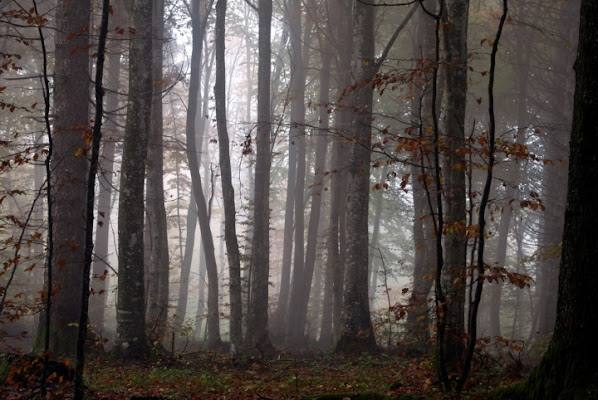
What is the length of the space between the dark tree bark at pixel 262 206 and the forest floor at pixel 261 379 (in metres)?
3.08

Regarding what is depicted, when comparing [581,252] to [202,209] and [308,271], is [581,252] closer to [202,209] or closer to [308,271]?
[202,209]

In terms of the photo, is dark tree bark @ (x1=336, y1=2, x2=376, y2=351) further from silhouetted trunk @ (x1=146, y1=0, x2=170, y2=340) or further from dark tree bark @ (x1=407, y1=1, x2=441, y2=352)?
silhouetted trunk @ (x1=146, y1=0, x2=170, y2=340)

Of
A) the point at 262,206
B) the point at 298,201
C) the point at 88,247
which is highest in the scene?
the point at 298,201

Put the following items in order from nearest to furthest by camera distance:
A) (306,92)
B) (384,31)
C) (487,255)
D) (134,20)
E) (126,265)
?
(126,265), (134,20), (384,31), (306,92), (487,255)

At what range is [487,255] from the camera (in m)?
29.8

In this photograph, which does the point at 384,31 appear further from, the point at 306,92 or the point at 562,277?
the point at 562,277

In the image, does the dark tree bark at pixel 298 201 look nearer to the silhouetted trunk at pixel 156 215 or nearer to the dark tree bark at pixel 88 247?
the silhouetted trunk at pixel 156 215

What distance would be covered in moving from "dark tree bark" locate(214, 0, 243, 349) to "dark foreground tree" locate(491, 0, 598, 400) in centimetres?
783

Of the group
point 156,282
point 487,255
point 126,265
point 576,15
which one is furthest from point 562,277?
point 487,255

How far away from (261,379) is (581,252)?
6.18 metres

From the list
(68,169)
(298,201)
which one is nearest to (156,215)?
(68,169)

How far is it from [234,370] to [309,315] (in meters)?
21.9

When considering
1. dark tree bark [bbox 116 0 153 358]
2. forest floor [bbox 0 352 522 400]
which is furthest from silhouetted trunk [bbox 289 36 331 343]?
dark tree bark [bbox 116 0 153 358]

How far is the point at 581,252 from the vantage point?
13.7ft
